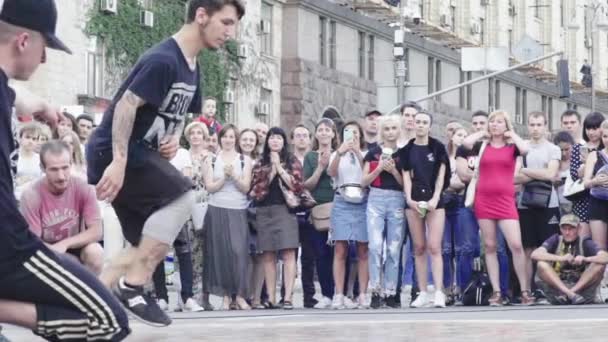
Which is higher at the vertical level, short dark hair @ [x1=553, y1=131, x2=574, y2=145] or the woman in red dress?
short dark hair @ [x1=553, y1=131, x2=574, y2=145]

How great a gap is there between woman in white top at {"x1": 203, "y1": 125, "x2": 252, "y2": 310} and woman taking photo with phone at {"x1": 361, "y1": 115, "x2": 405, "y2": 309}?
125 centimetres

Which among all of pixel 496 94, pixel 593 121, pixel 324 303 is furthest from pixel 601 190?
pixel 496 94

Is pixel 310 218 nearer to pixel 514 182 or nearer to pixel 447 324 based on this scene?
pixel 514 182

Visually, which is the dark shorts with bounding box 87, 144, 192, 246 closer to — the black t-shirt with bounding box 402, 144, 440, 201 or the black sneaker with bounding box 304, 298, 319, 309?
the black t-shirt with bounding box 402, 144, 440, 201

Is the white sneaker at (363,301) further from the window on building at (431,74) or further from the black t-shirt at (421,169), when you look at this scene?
the window on building at (431,74)

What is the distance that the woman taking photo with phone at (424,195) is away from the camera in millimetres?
17078

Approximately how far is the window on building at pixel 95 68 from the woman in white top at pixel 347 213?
17654 millimetres

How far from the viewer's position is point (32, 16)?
616 cm

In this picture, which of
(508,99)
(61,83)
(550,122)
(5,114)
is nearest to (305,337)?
(5,114)

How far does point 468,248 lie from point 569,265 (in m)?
1.07

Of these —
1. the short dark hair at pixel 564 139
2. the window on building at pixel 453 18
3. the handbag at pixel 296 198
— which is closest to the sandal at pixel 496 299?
the handbag at pixel 296 198

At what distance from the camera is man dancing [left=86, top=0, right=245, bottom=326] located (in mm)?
9734

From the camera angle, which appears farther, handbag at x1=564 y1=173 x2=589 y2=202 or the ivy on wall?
the ivy on wall

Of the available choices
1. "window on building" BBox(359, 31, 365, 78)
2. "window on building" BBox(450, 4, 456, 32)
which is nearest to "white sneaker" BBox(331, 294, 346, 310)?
"window on building" BBox(359, 31, 365, 78)
